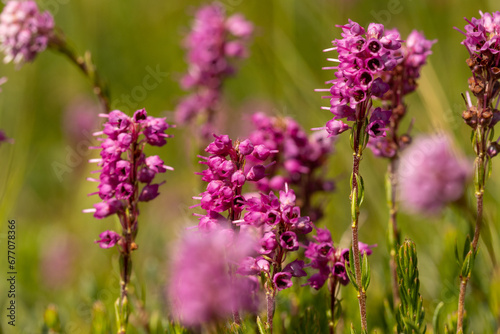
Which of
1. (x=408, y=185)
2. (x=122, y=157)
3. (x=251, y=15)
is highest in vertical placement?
(x=251, y=15)

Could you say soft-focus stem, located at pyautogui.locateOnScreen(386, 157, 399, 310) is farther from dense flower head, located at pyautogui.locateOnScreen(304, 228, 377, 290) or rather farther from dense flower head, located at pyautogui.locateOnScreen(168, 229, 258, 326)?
dense flower head, located at pyautogui.locateOnScreen(168, 229, 258, 326)

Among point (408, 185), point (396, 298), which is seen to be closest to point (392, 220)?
point (396, 298)

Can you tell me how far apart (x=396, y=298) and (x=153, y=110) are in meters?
5.12

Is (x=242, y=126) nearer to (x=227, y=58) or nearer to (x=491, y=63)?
(x=227, y=58)

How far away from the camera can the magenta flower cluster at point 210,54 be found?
3.84m

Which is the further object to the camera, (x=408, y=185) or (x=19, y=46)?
(x=408, y=185)

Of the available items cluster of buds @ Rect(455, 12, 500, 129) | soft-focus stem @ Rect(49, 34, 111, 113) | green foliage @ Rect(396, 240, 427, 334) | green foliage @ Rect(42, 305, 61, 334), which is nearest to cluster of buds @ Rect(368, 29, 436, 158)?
cluster of buds @ Rect(455, 12, 500, 129)

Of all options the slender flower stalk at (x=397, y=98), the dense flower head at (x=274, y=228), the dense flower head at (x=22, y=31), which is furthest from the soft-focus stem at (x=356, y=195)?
the dense flower head at (x=22, y=31)

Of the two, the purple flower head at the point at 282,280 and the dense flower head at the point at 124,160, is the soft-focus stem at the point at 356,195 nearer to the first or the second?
the purple flower head at the point at 282,280

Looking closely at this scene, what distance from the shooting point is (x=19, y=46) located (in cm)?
296

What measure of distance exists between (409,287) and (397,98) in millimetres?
817

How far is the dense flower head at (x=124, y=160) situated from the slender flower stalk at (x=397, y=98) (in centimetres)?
93

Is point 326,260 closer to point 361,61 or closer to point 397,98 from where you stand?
point 361,61

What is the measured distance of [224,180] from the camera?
1852mm
